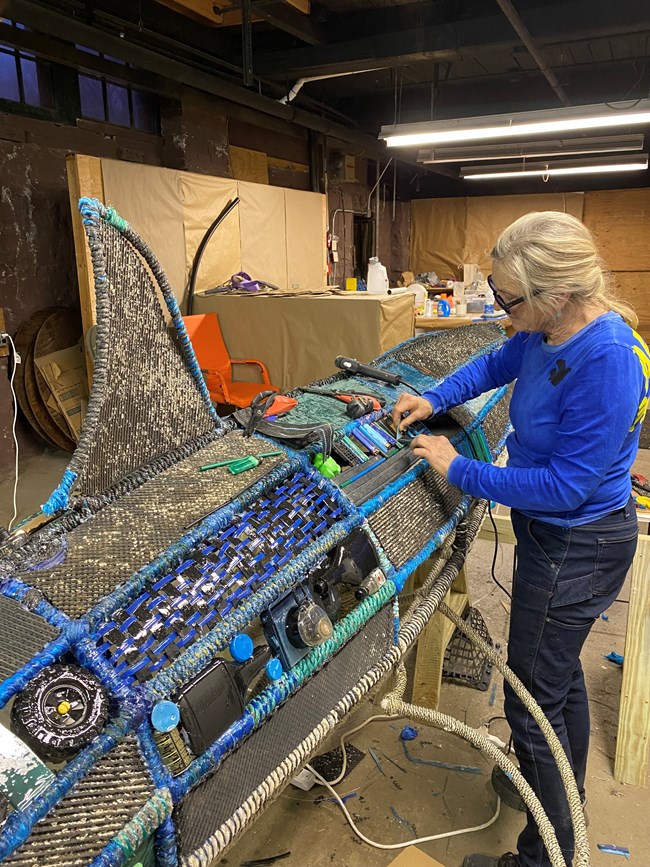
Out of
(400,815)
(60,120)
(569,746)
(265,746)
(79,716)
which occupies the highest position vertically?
(60,120)

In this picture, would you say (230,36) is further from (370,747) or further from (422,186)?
(422,186)

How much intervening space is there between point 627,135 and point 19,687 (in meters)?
6.68

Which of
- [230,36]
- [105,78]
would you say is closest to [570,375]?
[105,78]

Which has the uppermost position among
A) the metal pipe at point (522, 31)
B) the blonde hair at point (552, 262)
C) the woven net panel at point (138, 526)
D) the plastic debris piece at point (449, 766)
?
the metal pipe at point (522, 31)

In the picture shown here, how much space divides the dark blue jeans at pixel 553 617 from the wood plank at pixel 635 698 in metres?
0.45

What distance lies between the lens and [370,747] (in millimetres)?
2055

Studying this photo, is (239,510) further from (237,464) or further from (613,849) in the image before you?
(613,849)

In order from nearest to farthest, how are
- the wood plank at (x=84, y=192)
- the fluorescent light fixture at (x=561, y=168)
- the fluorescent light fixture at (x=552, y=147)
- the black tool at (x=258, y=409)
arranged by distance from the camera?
the black tool at (x=258, y=409) < the wood plank at (x=84, y=192) < the fluorescent light fixture at (x=552, y=147) < the fluorescent light fixture at (x=561, y=168)

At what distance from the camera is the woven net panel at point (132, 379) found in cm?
113

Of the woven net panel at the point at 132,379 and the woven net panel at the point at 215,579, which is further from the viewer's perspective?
the woven net panel at the point at 132,379

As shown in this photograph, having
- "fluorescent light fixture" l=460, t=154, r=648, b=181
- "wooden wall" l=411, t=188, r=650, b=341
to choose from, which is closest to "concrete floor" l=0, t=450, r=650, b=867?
"fluorescent light fixture" l=460, t=154, r=648, b=181

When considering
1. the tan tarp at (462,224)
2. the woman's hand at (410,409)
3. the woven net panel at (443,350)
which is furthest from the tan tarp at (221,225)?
the tan tarp at (462,224)

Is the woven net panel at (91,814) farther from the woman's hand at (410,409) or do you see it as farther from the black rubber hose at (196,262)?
the black rubber hose at (196,262)

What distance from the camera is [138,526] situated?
107cm
